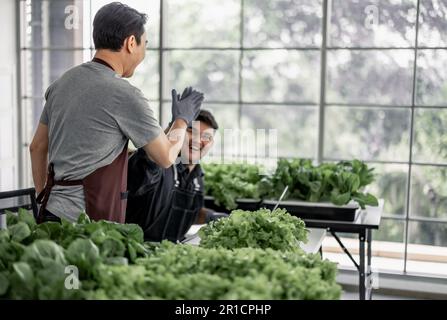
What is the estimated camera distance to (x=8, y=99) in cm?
511

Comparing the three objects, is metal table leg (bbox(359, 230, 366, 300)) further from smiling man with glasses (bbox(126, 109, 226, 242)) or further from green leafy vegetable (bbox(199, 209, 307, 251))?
green leafy vegetable (bbox(199, 209, 307, 251))

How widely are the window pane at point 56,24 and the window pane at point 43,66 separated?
60 millimetres

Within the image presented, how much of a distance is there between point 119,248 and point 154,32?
3.76m

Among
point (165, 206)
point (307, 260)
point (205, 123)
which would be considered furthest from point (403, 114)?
point (307, 260)

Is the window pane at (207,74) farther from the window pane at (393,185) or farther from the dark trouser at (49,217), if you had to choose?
the dark trouser at (49,217)

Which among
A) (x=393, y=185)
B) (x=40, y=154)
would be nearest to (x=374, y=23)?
(x=393, y=185)

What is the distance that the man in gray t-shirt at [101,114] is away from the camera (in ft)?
7.22

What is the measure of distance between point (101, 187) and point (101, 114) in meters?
0.24

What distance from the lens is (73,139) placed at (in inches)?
87.4

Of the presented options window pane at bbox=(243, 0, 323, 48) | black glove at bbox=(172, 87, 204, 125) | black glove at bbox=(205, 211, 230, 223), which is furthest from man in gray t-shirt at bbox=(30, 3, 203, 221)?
window pane at bbox=(243, 0, 323, 48)

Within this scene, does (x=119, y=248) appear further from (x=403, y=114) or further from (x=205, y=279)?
Answer: (x=403, y=114)

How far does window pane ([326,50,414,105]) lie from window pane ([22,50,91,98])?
1906mm

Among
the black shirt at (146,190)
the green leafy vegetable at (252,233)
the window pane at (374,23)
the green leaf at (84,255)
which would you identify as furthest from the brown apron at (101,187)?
the window pane at (374,23)

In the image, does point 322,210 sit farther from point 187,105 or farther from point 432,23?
point 432,23
